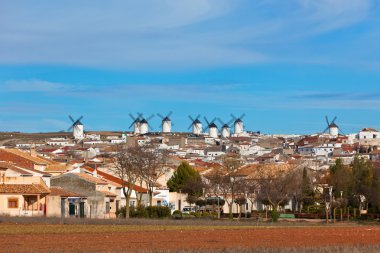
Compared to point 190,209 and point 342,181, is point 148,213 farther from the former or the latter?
point 342,181

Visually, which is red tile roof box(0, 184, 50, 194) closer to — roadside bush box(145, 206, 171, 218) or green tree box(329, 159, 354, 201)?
roadside bush box(145, 206, 171, 218)

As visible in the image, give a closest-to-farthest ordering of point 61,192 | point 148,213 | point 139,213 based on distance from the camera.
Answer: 1. point 139,213
2. point 148,213
3. point 61,192

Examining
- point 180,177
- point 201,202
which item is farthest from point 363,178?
point 180,177

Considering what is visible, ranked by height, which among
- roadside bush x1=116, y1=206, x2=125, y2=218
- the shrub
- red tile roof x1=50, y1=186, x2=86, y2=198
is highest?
red tile roof x1=50, y1=186, x2=86, y2=198

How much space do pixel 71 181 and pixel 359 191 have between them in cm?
3403

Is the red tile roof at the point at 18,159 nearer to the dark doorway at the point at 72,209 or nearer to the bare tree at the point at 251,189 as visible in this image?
the dark doorway at the point at 72,209

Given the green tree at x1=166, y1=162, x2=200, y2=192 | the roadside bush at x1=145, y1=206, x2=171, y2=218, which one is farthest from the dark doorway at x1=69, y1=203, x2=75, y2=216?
the green tree at x1=166, y1=162, x2=200, y2=192

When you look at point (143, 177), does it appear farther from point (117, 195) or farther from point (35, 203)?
point (35, 203)

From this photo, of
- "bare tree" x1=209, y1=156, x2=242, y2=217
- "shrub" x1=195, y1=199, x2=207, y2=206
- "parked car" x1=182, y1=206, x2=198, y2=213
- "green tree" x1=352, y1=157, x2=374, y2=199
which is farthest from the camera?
"shrub" x1=195, y1=199, x2=207, y2=206

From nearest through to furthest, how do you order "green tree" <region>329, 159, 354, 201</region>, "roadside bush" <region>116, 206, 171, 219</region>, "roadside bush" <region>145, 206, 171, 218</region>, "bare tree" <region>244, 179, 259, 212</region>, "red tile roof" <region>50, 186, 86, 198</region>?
"red tile roof" <region>50, 186, 86, 198</region>
"roadside bush" <region>116, 206, 171, 219</region>
"roadside bush" <region>145, 206, 171, 218</region>
"green tree" <region>329, 159, 354, 201</region>
"bare tree" <region>244, 179, 259, 212</region>

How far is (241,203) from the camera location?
112438 mm

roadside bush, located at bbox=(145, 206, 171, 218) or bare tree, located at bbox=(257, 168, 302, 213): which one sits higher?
bare tree, located at bbox=(257, 168, 302, 213)

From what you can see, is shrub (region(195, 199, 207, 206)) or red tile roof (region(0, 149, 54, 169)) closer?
red tile roof (region(0, 149, 54, 169))

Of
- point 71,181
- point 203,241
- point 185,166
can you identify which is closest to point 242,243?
point 203,241
